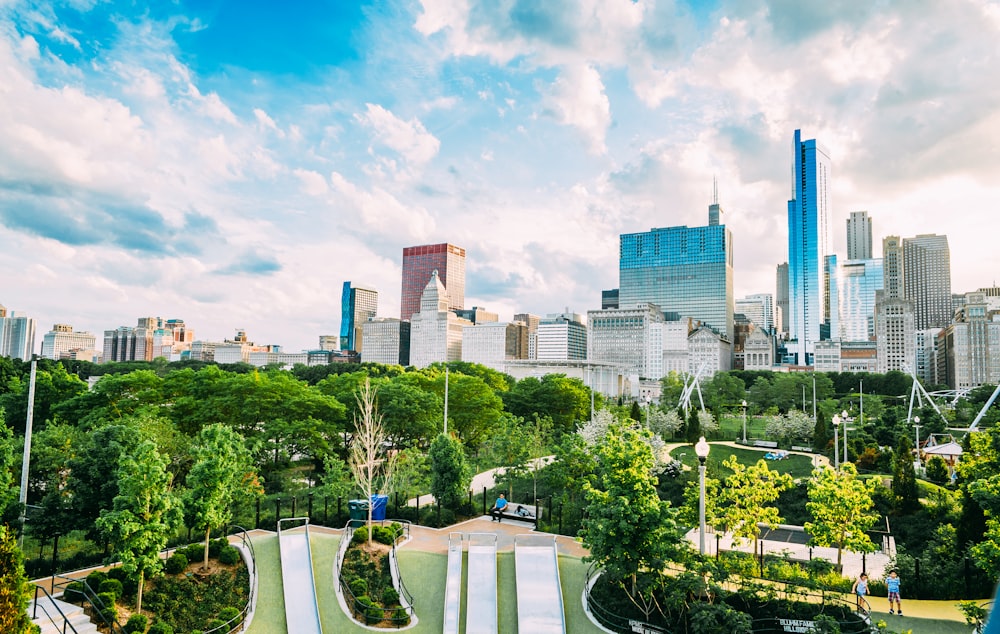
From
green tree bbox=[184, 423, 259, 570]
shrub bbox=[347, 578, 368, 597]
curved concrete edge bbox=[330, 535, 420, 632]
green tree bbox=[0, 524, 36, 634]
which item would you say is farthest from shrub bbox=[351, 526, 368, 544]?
green tree bbox=[0, 524, 36, 634]

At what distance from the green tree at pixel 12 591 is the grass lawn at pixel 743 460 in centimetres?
2883

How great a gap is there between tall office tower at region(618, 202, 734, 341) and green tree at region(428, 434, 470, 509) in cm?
16870

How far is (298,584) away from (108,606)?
536 cm

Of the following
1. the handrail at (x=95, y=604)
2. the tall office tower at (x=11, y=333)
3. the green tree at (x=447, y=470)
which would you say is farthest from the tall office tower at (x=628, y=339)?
the handrail at (x=95, y=604)

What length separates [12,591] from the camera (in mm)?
11578

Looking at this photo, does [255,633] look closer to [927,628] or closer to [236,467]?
[236,467]

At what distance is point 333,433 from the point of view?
3881 centimetres

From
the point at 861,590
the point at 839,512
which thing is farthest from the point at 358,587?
the point at 839,512

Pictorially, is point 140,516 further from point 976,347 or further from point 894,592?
point 976,347

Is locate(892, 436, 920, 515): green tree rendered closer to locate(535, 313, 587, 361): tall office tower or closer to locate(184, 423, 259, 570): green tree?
locate(184, 423, 259, 570): green tree

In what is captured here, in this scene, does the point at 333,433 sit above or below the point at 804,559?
above

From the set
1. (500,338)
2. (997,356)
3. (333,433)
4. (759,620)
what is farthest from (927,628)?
(500,338)

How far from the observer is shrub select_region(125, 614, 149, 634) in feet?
52.5

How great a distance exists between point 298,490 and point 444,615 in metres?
15.2
